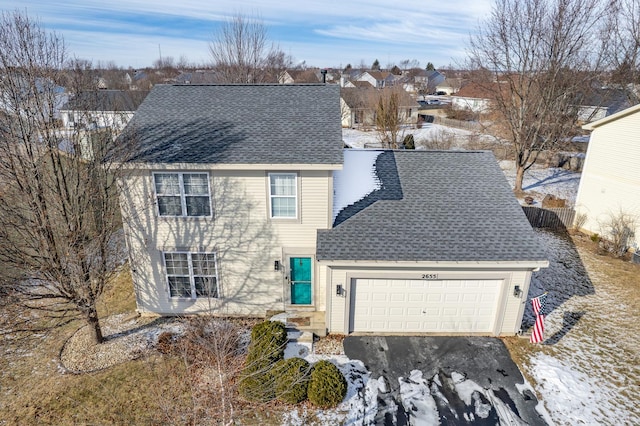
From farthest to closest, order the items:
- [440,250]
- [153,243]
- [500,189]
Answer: [500,189], [153,243], [440,250]

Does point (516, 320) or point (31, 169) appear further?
point (516, 320)

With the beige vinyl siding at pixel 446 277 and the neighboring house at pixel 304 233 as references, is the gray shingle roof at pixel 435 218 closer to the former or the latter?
the neighboring house at pixel 304 233

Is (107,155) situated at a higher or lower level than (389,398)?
higher

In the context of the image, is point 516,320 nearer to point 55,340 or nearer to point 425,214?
point 425,214

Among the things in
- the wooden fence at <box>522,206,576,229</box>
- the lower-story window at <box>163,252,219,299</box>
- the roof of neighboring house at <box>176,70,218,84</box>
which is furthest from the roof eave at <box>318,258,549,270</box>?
the roof of neighboring house at <box>176,70,218,84</box>

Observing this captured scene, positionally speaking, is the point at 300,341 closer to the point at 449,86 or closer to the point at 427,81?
the point at 449,86

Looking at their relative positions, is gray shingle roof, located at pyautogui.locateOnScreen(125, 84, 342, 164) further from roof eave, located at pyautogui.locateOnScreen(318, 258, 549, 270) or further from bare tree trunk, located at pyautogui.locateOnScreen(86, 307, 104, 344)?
bare tree trunk, located at pyautogui.locateOnScreen(86, 307, 104, 344)

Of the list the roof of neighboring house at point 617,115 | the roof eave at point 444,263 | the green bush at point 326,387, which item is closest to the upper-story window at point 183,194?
the roof eave at point 444,263

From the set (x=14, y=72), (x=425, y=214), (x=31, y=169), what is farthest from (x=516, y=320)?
(x=14, y=72)

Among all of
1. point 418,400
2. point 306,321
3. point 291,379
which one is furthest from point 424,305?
point 291,379
